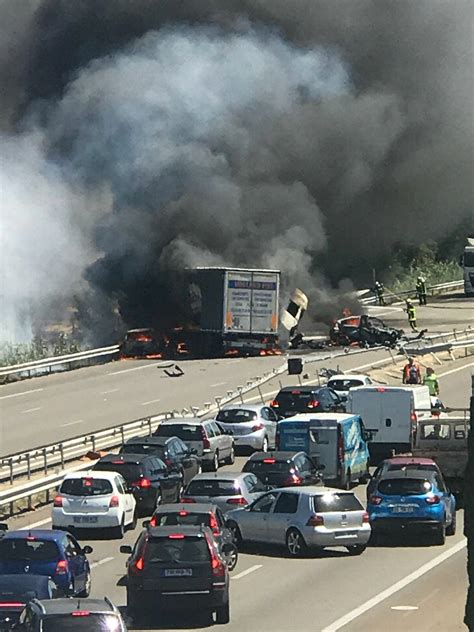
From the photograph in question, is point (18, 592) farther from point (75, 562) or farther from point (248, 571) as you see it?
point (248, 571)

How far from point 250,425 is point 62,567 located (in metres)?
19.6

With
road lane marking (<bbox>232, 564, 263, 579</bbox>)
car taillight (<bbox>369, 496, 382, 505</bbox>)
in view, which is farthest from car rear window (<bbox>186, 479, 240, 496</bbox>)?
road lane marking (<bbox>232, 564, 263, 579</bbox>)

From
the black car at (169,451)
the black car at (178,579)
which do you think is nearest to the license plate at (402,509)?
the black car at (169,451)

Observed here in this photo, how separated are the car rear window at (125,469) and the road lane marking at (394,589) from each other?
247 inches

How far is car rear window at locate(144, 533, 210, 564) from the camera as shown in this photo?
21.4 m

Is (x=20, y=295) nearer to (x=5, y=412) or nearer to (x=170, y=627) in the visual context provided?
(x=5, y=412)

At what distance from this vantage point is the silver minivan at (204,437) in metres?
37.7

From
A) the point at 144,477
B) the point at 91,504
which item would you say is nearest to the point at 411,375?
the point at 144,477

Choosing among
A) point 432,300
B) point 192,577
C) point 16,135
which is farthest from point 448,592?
point 16,135

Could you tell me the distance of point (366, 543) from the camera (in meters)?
27.7

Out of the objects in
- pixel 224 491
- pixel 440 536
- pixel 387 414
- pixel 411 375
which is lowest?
pixel 440 536

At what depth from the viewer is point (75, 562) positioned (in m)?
22.1

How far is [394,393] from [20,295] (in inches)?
1457

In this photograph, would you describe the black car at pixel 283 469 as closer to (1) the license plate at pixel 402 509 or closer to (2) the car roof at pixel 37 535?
(1) the license plate at pixel 402 509
